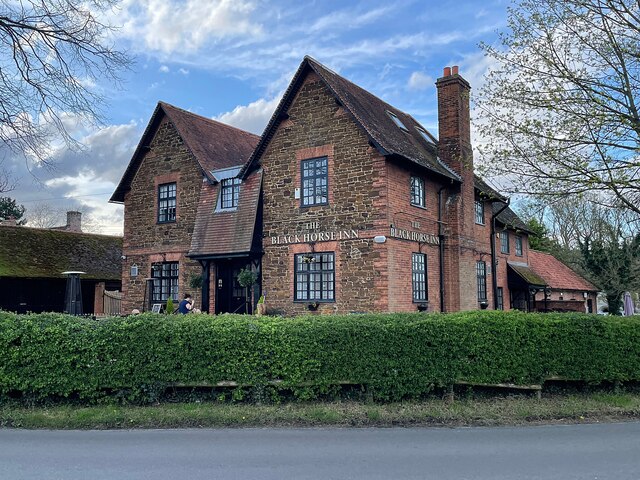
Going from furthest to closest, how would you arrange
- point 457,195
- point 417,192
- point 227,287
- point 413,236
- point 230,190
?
1. point 227,287
2. point 230,190
3. point 457,195
4. point 417,192
5. point 413,236

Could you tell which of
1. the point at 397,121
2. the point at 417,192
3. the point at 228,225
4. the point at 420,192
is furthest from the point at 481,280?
the point at 228,225

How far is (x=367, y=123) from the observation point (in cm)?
1738

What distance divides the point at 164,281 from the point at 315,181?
8.24 metres

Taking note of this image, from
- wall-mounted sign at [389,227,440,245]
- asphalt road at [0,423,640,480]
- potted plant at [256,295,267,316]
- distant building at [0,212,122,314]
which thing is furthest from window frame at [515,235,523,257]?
asphalt road at [0,423,640,480]

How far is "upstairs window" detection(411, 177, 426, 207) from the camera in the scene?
1855cm

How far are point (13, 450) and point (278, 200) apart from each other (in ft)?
41.1

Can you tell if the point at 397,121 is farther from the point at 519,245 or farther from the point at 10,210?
the point at 10,210

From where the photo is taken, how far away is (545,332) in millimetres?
10531

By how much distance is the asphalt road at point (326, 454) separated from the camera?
20.9 feet

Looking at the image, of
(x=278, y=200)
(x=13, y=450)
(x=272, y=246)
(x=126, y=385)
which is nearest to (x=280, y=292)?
(x=272, y=246)

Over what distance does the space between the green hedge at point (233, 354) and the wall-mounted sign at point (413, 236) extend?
723cm

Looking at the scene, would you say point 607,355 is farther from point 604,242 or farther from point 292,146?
point 604,242

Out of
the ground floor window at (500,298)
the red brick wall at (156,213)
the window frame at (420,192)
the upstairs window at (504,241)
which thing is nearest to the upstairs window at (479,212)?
the upstairs window at (504,241)

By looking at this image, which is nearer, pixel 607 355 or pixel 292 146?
pixel 607 355
